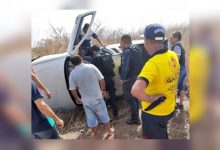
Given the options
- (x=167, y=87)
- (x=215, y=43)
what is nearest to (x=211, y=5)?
(x=215, y=43)

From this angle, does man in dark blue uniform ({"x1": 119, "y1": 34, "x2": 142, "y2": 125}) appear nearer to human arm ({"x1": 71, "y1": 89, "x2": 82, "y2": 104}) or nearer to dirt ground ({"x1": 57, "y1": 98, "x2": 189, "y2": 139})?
dirt ground ({"x1": 57, "y1": 98, "x2": 189, "y2": 139})

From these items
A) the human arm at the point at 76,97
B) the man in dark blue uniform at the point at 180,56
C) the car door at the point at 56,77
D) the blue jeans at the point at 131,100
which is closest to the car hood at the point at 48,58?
the car door at the point at 56,77

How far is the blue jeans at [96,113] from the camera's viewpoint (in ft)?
10.7

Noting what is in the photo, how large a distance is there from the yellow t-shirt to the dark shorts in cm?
7

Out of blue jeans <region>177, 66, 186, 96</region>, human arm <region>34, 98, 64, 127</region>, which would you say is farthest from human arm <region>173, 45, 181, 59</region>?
human arm <region>34, 98, 64, 127</region>

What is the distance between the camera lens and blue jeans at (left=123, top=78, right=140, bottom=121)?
3.20 metres

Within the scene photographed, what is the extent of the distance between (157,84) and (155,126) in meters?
0.38

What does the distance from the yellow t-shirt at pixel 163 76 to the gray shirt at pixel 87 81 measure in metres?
0.40

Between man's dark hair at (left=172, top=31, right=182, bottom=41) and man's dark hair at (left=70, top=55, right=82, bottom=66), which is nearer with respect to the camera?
man's dark hair at (left=172, top=31, right=182, bottom=41)

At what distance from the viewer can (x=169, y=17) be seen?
312 cm

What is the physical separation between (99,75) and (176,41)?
29.0 inches

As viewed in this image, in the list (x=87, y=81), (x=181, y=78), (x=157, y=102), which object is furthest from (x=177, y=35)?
(x=87, y=81)

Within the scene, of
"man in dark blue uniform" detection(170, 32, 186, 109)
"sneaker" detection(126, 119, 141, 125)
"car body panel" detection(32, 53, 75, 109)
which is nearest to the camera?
"man in dark blue uniform" detection(170, 32, 186, 109)

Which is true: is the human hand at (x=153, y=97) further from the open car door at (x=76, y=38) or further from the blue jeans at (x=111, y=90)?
the open car door at (x=76, y=38)
